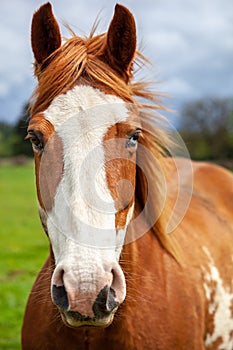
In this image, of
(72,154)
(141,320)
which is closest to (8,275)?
(141,320)

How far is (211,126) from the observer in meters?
46.1

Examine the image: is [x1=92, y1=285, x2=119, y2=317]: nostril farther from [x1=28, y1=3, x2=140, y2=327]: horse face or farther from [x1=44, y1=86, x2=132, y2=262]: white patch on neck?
[x1=44, y1=86, x2=132, y2=262]: white patch on neck

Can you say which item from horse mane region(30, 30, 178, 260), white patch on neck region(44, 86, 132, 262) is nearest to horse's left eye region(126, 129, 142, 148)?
white patch on neck region(44, 86, 132, 262)

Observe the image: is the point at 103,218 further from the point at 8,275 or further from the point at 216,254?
the point at 8,275

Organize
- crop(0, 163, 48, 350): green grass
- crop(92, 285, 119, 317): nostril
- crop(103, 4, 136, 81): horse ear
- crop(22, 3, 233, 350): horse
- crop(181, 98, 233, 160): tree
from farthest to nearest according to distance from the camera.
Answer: crop(181, 98, 233, 160): tree
crop(0, 163, 48, 350): green grass
crop(103, 4, 136, 81): horse ear
crop(22, 3, 233, 350): horse
crop(92, 285, 119, 317): nostril

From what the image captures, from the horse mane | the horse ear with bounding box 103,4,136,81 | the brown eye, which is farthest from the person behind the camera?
the horse ear with bounding box 103,4,136,81

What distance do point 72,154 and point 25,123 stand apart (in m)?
1.25

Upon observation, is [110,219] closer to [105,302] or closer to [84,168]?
[84,168]

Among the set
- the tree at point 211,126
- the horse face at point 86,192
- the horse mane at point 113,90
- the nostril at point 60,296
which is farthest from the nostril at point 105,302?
the tree at point 211,126

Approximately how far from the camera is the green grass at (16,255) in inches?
266

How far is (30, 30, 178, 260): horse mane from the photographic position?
2604 mm

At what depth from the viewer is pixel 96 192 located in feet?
7.32

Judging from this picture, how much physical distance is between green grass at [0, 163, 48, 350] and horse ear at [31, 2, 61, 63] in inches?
165

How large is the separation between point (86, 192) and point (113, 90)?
674 millimetres
